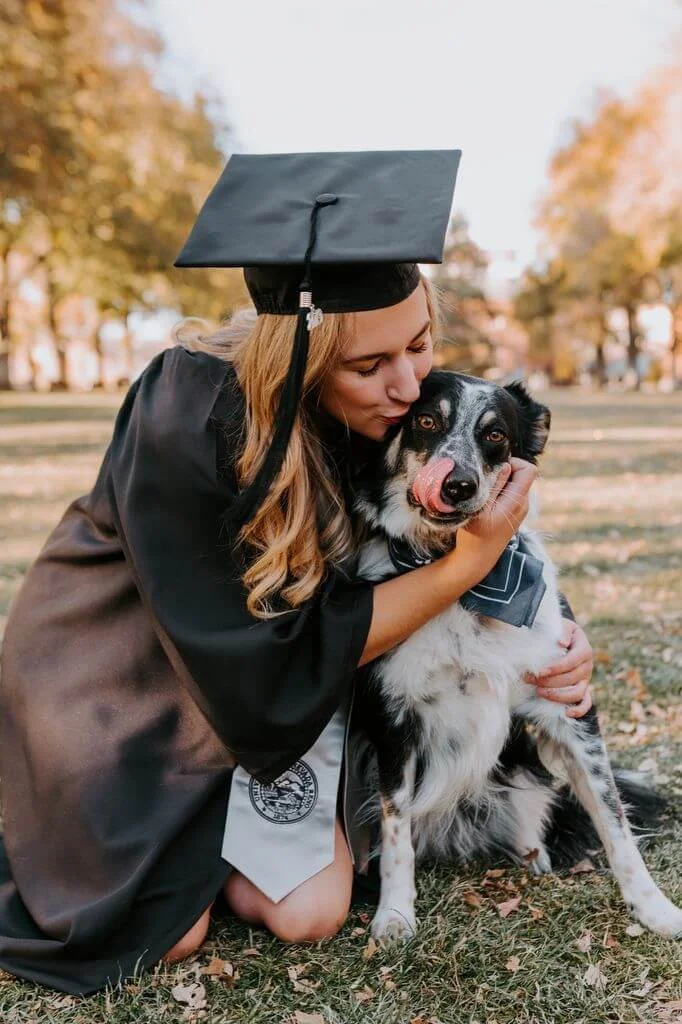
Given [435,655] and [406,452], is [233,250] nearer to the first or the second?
[406,452]

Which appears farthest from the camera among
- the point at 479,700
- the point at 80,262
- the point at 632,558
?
the point at 80,262

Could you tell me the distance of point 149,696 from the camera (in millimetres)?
2832

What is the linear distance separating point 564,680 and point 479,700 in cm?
25

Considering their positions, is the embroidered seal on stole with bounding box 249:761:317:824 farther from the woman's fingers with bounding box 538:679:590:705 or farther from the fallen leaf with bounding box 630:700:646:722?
the fallen leaf with bounding box 630:700:646:722

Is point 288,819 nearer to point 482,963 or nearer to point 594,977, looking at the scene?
point 482,963

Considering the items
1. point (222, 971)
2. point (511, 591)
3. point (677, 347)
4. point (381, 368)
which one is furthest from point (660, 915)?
point (677, 347)

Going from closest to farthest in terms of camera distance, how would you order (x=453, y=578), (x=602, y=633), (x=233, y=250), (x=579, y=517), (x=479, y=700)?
(x=233, y=250) → (x=453, y=578) → (x=479, y=700) → (x=602, y=633) → (x=579, y=517)

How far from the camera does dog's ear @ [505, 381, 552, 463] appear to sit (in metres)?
3.14

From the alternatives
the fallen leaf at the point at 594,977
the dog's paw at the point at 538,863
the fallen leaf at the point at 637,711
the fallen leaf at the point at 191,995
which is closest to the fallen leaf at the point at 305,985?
the fallen leaf at the point at 191,995

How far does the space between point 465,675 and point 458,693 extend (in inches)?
2.7

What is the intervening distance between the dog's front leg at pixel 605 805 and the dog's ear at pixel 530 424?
82 cm

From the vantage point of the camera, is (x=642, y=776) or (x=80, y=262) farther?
(x=80, y=262)

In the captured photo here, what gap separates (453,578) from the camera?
2.77 metres

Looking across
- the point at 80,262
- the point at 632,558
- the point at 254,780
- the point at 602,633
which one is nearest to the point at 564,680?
the point at 254,780
